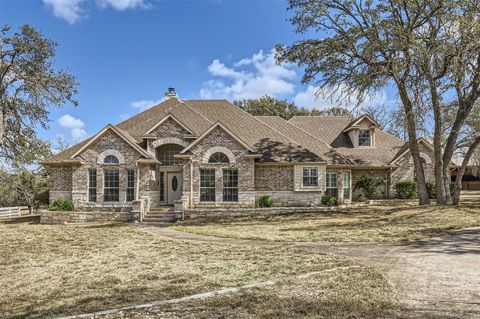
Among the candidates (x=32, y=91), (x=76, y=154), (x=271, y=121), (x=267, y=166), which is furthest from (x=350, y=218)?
(x=32, y=91)

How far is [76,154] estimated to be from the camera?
20.7 metres

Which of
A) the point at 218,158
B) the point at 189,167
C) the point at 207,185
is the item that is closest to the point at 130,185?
the point at 189,167

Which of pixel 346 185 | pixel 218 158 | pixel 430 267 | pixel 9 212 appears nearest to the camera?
pixel 430 267

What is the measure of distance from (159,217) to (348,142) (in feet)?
56.7

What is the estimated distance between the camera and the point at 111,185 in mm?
21031

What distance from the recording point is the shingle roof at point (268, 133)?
2219 cm

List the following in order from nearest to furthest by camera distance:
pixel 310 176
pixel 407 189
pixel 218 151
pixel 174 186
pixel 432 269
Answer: pixel 432 269
pixel 218 151
pixel 310 176
pixel 174 186
pixel 407 189

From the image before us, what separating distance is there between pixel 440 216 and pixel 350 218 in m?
4.21

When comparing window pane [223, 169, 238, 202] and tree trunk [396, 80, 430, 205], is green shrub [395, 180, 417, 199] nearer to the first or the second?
tree trunk [396, 80, 430, 205]

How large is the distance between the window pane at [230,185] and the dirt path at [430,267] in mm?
7241

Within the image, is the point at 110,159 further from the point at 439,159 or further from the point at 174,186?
the point at 439,159

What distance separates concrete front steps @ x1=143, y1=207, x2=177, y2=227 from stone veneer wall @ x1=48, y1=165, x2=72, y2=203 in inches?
216

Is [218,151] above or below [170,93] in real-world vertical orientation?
below

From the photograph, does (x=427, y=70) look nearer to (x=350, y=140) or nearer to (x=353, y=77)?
(x=353, y=77)
